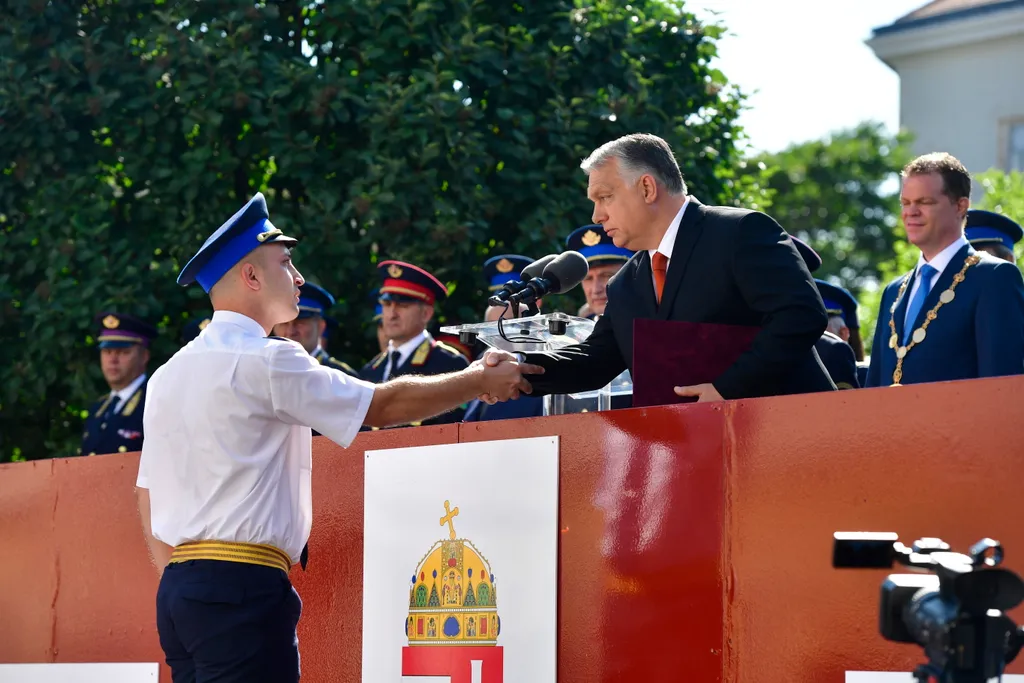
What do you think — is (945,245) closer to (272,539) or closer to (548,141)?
(272,539)

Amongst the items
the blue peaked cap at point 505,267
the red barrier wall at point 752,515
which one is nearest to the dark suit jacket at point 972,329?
the red barrier wall at point 752,515

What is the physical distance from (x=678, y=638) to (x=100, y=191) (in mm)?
7159

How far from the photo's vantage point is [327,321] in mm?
9836

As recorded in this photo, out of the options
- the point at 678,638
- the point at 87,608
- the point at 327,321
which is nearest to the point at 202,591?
the point at 678,638

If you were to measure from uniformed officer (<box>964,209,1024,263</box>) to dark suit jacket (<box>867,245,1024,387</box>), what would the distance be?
4.89 ft

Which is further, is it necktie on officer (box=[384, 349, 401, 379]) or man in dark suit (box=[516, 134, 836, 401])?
necktie on officer (box=[384, 349, 401, 379])

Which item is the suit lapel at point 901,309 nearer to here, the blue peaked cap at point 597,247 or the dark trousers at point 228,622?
the blue peaked cap at point 597,247

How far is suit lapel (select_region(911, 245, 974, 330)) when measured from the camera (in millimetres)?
5238

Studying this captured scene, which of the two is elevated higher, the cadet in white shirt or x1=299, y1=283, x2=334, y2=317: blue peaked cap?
x1=299, y1=283, x2=334, y2=317: blue peaked cap

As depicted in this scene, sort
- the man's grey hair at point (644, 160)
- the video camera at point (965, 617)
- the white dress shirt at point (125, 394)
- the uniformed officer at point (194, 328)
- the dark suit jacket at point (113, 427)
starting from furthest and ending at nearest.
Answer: the white dress shirt at point (125, 394)
the uniformed officer at point (194, 328)
the dark suit jacket at point (113, 427)
the man's grey hair at point (644, 160)
the video camera at point (965, 617)

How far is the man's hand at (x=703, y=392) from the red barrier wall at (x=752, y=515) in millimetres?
132

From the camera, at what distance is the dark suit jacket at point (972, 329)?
16.1 ft

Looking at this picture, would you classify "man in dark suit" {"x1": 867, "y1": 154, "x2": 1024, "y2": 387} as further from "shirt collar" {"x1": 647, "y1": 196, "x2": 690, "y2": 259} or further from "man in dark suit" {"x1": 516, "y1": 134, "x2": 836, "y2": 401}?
"shirt collar" {"x1": 647, "y1": 196, "x2": 690, "y2": 259}

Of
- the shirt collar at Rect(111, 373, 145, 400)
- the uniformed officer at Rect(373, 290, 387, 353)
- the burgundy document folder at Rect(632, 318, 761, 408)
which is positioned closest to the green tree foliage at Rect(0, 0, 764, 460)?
the uniformed officer at Rect(373, 290, 387, 353)
